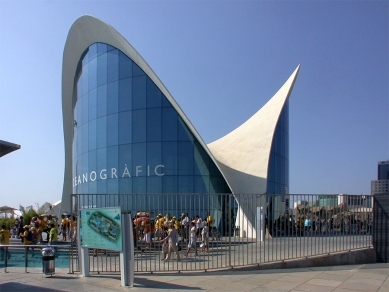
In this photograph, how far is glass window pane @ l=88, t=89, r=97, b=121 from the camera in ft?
88.3

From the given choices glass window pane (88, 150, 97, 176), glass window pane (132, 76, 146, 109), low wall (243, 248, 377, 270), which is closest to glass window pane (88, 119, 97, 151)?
glass window pane (88, 150, 97, 176)

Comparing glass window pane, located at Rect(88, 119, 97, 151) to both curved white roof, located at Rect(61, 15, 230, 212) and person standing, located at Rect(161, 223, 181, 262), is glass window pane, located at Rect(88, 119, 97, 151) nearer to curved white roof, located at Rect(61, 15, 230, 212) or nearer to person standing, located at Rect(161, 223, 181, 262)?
curved white roof, located at Rect(61, 15, 230, 212)

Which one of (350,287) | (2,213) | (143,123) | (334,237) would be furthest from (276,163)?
(2,213)

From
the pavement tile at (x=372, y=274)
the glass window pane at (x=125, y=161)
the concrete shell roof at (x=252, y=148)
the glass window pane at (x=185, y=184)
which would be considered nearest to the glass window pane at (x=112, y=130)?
the glass window pane at (x=125, y=161)

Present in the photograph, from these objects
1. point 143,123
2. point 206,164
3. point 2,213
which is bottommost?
point 2,213

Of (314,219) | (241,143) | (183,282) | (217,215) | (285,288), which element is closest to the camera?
(285,288)

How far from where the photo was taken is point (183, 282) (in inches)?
342

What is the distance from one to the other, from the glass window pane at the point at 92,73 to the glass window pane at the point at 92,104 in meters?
0.50

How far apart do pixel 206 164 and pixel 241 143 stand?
465 cm

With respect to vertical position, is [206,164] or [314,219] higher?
[206,164]

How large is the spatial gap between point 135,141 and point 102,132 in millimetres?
3113

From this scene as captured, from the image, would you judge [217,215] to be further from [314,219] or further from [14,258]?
[14,258]

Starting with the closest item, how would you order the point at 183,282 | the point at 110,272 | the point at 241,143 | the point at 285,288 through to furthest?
the point at 285,288
the point at 183,282
the point at 110,272
the point at 241,143

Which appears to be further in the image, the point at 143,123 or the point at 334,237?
the point at 143,123
